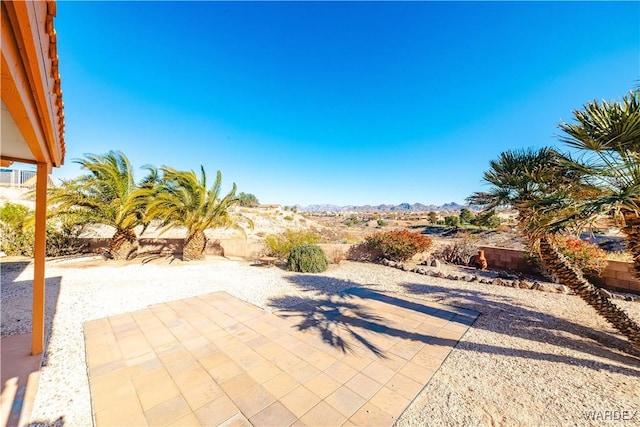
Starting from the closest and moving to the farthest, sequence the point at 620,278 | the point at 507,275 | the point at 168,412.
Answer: the point at 168,412, the point at 620,278, the point at 507,275

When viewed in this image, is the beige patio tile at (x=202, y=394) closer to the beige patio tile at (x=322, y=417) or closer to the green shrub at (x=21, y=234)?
the beige patio tile at (x=322, y=417)

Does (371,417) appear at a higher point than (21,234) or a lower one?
lower

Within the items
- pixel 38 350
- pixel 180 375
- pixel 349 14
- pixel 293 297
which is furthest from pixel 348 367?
pixel 349 14

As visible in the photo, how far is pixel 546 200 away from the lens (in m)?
3.80

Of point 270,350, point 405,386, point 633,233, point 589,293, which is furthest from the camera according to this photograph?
point 589,293

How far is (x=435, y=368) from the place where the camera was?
3.51 metres

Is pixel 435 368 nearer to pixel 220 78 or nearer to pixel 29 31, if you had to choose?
pixel 29 31

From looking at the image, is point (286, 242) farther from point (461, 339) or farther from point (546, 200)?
point (546, 200)

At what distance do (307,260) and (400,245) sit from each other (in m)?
4.37

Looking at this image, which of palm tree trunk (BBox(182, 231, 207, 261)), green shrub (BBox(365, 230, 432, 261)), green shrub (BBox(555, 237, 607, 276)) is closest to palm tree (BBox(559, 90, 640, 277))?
green shrub (BBox(555, 237, 607, 276))

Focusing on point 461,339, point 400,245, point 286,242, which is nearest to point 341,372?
point 461,339

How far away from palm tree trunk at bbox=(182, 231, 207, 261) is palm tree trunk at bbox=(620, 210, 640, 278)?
499 inches

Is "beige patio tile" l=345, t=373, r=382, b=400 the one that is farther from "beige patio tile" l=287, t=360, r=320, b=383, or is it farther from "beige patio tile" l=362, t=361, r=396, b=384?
"beige patio tile" l=287, t=360, r=320, b=383

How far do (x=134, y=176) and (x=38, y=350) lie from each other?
30.4 feet
